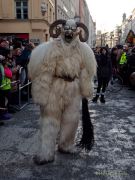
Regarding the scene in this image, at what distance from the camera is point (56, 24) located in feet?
18.7

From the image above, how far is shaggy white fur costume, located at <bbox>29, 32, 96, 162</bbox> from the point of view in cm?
546

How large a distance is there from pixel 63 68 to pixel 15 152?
5.50 feet

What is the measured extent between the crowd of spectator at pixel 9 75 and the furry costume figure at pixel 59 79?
132 inches

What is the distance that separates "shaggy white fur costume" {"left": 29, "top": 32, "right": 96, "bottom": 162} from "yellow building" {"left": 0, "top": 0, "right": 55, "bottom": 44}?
2694 cm

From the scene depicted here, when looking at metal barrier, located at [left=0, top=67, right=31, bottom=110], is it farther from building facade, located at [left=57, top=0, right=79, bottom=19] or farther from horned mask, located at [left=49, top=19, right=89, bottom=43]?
building facade, located at [left=57, top=0, right=79, bottom=19]

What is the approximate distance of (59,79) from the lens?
18.2ft

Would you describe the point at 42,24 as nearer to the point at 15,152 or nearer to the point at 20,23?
the point at 20,23

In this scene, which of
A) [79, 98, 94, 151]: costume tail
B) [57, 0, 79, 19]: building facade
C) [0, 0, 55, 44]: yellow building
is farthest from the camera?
[57, 0, 79, 19]: building facade

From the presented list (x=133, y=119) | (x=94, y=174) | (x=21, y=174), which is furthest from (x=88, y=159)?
(x=133, y=119)

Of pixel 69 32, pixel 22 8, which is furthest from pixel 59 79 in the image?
pixel 22 8

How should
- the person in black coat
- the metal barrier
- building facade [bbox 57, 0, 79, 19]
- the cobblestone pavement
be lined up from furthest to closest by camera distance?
building facade [bbox 57, 0, 79, 19] < the person in black coat < the metal barrier < the cobblestone pavement

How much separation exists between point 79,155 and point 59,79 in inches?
50.8

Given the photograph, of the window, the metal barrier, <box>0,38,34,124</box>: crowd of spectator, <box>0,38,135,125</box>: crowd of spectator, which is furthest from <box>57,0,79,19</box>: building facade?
A: the metal barrier

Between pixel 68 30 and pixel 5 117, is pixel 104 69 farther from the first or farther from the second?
pixel 68 30
